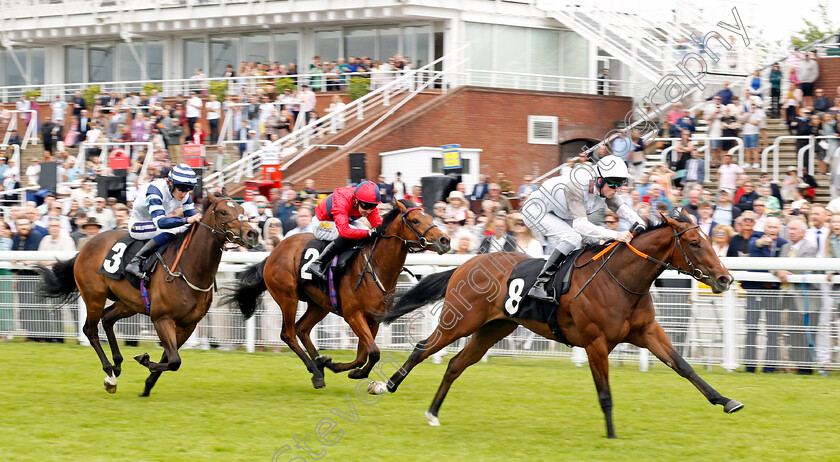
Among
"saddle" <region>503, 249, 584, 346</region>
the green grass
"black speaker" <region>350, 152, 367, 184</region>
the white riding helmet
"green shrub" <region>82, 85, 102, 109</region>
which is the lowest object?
the green grass

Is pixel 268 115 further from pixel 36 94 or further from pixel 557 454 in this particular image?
pixel 557 454

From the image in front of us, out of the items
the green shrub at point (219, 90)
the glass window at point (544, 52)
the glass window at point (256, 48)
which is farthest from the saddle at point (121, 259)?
the glass window at point (256, 48)

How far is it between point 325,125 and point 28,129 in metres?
7.94

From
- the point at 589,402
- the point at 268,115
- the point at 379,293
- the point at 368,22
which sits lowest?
the point at 589,402

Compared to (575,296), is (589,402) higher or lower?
lower

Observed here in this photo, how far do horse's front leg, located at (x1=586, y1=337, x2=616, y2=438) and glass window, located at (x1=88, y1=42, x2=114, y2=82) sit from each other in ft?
79.7

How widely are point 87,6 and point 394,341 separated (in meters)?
20.2

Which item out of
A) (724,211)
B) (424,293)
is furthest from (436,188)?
(424,293)

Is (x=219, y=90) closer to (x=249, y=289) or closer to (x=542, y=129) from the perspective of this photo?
(x=542, y=129)

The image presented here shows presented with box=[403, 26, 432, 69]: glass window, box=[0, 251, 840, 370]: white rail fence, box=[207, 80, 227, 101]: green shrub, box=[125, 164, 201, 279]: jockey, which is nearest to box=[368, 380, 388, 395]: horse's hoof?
box=[125, 164, 201, 279]: jockey

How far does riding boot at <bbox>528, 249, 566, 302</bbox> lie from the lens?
6.54 metres

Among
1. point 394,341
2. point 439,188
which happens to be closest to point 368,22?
point 439,188

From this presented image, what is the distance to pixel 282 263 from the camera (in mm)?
8875

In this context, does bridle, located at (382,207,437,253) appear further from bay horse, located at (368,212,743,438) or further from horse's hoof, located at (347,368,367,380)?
horse's hoof, located at (347,368,367,380)
